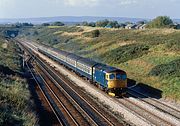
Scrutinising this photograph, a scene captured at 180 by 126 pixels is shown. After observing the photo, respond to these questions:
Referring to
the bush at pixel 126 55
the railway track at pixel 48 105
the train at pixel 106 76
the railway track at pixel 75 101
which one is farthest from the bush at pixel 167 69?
the railway track at pixel 48 105

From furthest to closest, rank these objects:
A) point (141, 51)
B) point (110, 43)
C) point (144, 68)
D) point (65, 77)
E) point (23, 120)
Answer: point (110, 43), point (141, 51), point (65, 77), point (144, 68), point (23, 120)

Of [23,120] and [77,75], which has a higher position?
[23,120]

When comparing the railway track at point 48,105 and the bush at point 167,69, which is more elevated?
the bush at point 167,69

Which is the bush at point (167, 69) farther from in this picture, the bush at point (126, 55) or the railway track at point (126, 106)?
the bush at point (126, 55)

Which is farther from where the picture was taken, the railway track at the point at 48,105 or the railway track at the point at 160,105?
the railway track at the point at 160,105

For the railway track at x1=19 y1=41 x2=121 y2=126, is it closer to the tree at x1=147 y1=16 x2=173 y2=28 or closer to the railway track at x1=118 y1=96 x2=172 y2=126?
the railway track at x1=118 y1=96 x2=172 y2=126

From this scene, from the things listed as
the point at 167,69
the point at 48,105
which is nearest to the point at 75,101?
the point at 48,105

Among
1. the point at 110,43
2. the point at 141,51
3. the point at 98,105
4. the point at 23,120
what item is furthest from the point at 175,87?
the point at 110,43

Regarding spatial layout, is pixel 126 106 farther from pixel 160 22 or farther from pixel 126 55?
pixel 160 22

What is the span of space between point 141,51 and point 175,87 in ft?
78.4

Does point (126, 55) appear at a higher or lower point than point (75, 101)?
higher

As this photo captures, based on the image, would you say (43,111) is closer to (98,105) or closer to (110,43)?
(98,105)

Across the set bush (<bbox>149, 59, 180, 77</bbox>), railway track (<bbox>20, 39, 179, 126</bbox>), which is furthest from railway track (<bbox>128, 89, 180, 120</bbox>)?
bush (<bbox>149, 59, 180, 77</bbox>)

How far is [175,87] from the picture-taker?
40.2 meters
